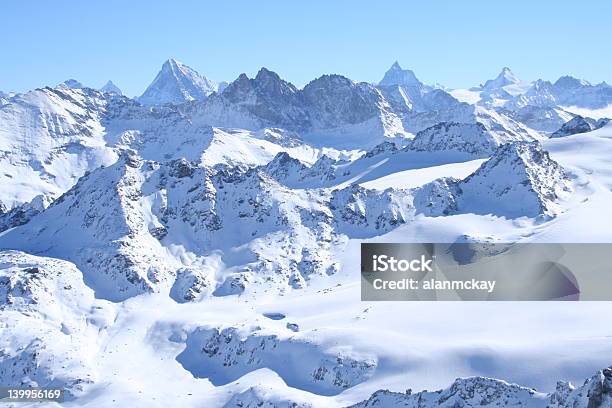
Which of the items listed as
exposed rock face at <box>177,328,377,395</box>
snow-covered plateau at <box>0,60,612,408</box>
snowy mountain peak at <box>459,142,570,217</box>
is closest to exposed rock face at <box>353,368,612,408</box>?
snow-covered plateau at <box>0,60,612,408</box>

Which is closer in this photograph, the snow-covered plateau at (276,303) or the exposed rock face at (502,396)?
the exposed rock face at (502,396)

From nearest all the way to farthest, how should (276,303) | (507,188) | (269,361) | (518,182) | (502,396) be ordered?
(502,396), (269,361), (276,303), (518,182), (507,188)

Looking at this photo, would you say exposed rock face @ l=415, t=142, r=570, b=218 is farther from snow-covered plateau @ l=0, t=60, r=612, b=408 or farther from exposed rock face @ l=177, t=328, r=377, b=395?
exposed rock face @ l=177, t=328, r=377, b=395

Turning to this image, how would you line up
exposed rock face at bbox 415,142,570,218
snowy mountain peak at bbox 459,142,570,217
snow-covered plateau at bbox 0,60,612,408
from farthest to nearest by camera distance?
exposed rock face at bbox 415,142,570,218 → snowy mountain peak at bbox 459,142,570,217 → snow-covered plateau at bbox 0,60,612,408

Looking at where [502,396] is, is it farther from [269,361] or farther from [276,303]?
[276,303]

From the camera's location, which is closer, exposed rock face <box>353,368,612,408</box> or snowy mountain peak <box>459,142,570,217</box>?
exposed rock face <box>353,368,612,408</box>

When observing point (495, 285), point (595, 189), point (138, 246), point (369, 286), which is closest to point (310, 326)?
point (369, 286)

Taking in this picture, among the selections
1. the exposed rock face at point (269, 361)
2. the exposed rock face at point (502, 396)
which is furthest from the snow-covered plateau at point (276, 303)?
the exposed rock face at point (269, 361)

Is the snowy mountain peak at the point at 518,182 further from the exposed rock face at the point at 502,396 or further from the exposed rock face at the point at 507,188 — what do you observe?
the exposed rock face at the point at 502,396

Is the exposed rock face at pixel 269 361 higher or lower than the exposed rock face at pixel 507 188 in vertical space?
lower

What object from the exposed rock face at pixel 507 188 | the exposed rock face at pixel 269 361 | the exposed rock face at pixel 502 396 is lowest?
the exposed rock face at pixel 269 361

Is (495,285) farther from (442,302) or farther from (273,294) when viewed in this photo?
(273,294)

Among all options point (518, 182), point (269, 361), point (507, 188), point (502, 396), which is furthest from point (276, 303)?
point (502, 396)

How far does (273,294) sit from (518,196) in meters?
69.8
